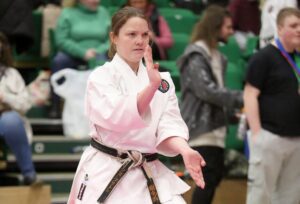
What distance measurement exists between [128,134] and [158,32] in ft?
15.3

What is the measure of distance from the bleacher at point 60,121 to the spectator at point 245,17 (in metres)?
0.51

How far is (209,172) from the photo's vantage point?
662cm

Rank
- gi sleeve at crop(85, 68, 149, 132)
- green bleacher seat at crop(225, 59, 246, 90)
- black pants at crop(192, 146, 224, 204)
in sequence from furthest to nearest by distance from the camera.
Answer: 1. green bleacher seat at crop(225, 59, 246, 90)
2. black pants at crop(192, 146, 224, 204)
3. gi sleeve at crop(85, 68, 149, 132)

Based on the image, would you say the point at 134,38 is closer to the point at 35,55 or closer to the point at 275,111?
the point at 275,111

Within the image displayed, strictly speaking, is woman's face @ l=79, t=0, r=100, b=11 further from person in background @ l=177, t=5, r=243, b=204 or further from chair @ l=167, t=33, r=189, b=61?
person in background @ l=177, t=5, r=243, b=204

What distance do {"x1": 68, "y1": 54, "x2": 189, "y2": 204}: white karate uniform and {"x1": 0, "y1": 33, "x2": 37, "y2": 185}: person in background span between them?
9.20 ft

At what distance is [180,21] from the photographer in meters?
9.56

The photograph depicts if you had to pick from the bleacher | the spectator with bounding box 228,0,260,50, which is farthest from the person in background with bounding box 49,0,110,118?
the spectator with bounding box 228,0,260,50

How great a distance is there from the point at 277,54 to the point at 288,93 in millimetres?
305

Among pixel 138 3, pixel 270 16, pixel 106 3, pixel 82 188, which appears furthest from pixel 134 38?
pixel 106 3

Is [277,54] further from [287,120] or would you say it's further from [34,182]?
[34,182]

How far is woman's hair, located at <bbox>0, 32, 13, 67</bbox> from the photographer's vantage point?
23.8 ft

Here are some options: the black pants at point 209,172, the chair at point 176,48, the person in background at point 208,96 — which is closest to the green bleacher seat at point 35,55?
the chair at point 176,48

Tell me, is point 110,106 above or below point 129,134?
above
